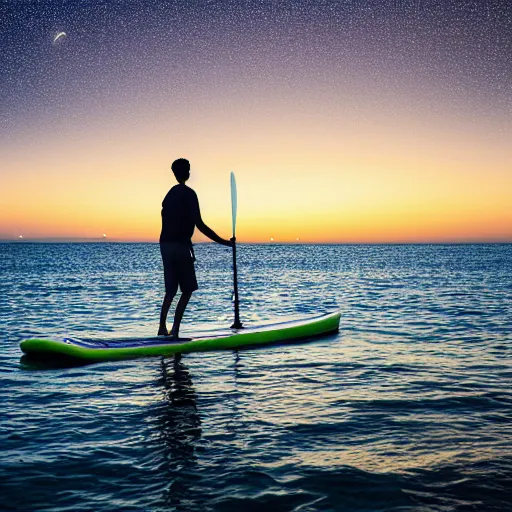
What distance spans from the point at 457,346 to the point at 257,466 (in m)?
7.45

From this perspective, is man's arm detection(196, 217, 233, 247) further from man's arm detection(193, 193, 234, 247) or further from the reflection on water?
the reflection on water

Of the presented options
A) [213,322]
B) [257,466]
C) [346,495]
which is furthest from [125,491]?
[213,322]

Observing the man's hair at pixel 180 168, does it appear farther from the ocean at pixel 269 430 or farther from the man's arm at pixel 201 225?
the ocean at pixel 269 430

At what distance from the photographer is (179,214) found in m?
8.90

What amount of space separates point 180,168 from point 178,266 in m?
1.62

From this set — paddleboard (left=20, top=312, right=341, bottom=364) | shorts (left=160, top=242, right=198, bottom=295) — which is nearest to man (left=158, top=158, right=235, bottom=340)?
shorts (left=160, top=242, right=198, bottom=295)

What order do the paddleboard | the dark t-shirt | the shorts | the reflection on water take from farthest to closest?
the shorts
the dark t-shirt
the paddleboard
the reflection on water

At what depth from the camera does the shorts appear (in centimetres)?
896

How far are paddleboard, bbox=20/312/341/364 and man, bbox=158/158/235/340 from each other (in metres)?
0.74

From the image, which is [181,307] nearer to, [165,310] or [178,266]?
[165,310]

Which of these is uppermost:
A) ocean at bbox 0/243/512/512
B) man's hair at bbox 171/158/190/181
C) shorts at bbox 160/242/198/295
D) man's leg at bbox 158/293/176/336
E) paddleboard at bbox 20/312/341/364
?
man's hair at bbox 171/158/190/181

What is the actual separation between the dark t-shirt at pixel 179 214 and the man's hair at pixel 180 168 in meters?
0.15

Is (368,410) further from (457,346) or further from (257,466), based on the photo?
(457,346)

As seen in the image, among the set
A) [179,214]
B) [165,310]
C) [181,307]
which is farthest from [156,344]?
[179,214]
